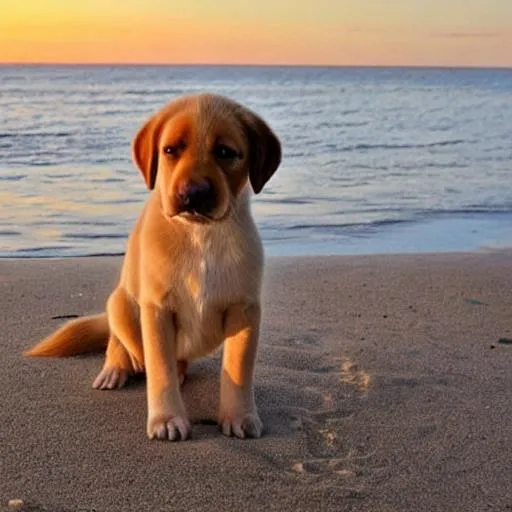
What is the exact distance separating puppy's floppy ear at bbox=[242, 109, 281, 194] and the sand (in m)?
0.97

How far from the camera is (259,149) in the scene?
11.3ft

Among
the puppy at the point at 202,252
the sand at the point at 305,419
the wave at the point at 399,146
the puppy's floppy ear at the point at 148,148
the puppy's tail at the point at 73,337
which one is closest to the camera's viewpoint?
the sand at the point at 305,419

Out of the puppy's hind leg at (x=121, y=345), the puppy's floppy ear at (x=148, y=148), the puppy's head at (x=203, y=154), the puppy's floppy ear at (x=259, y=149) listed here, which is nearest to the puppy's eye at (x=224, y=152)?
the puppy's head at (x=203, y=154)

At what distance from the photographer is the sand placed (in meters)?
3.06

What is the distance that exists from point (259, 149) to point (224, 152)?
19 cm

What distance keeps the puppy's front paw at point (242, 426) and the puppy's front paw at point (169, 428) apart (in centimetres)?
16

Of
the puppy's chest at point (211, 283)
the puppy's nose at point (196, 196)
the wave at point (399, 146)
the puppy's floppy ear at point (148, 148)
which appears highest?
the puppy's floppy ear at point (148, 148)

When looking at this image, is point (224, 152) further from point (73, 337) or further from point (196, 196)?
point (73, 337)

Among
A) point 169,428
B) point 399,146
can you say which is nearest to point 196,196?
point 169,428

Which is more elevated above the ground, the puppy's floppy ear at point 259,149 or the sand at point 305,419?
the puppy's floppy ear at point 259,149

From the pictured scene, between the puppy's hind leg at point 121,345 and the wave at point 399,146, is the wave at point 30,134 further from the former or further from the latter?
the puppy's hind leg at point 121,345

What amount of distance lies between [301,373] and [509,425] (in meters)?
0.99

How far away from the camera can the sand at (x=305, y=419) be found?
3.06m

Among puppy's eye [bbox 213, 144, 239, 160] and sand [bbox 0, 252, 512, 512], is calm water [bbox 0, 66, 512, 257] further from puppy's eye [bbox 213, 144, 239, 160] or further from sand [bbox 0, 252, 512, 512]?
puppy's eye [bbox 213, 144, 239, 160]
